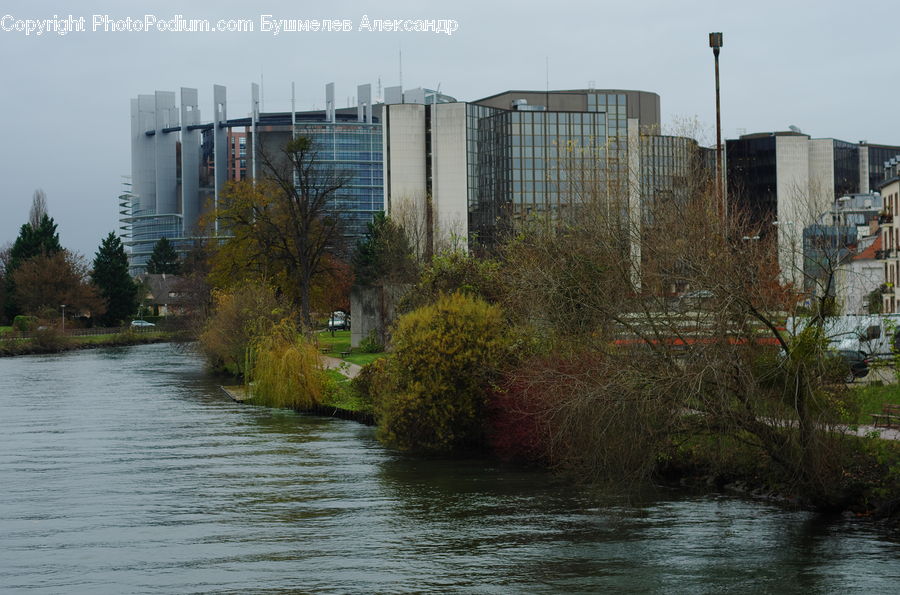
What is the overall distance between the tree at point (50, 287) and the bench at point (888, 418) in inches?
3822

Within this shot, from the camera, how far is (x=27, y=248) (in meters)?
120

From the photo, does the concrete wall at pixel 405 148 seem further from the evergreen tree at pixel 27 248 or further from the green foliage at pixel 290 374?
the green foliage at pixel 290 374

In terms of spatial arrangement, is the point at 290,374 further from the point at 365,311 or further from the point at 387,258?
the point at 387,258

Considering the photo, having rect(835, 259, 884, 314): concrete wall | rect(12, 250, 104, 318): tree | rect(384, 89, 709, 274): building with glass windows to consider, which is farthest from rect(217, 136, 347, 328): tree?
rect(384, 89, 709, 274): building with glass windows

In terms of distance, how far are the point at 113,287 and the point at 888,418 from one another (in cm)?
11100

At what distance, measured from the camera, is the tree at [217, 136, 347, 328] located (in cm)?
6688

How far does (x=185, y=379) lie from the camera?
57.2 meters

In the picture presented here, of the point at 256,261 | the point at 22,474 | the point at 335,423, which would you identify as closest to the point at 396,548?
the point at 22,474

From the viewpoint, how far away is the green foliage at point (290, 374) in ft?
133

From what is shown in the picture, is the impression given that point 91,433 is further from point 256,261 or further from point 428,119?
point 428,119

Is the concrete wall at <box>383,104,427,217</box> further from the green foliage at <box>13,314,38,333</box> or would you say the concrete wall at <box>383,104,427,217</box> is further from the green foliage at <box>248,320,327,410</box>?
the green foliage at <box>248,320,327,410</box>

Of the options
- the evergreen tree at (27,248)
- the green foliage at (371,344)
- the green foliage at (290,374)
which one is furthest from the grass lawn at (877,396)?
the evergreen tree at (27,248)

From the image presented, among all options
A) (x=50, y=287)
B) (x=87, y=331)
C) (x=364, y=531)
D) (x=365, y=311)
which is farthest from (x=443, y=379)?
(x=50, y=287)

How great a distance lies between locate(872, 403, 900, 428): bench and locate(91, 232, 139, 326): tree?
107017mm
